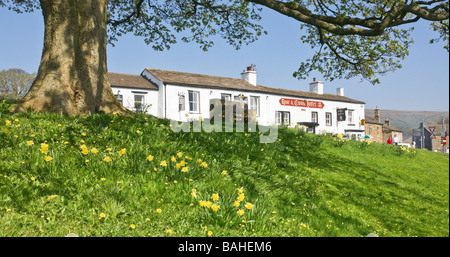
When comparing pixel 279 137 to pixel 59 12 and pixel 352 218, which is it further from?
pixel 59 12

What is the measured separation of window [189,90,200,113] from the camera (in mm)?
29500

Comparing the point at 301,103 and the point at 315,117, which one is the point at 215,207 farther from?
the point at 315,117

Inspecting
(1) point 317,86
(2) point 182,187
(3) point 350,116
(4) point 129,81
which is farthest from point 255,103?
(2) point 182,187

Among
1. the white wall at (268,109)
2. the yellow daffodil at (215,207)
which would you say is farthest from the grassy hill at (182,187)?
the white wall at (268,109)

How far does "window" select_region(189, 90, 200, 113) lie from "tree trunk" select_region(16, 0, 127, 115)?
2041cm

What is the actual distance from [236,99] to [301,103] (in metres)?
9.17

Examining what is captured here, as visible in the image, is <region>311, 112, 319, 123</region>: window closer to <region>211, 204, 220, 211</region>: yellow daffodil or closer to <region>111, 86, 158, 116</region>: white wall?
<region>111, 86, 158, 116</region>: white wall

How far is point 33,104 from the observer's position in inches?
309

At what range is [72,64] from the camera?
27.2 ft

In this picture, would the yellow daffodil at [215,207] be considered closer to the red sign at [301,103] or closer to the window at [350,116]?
the red sign at [301,103]

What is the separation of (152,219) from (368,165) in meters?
8.07

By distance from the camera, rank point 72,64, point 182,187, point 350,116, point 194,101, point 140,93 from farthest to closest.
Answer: point 350,116, point 194,101, point 140,93, point 72,64, point 182,187
